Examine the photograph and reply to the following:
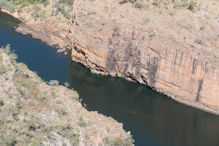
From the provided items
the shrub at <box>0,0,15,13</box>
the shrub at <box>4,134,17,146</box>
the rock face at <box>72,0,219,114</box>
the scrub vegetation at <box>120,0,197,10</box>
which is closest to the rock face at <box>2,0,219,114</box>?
the rock face at <box>72,0,219,114</box>

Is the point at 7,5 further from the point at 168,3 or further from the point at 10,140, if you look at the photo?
the point at 10,140

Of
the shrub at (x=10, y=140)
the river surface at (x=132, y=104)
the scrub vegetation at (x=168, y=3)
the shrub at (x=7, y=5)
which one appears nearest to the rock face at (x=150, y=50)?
the scrub vegetation at (x=168, y=3)

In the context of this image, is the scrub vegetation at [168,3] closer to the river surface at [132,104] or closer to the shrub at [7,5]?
the river surface at [132,104]

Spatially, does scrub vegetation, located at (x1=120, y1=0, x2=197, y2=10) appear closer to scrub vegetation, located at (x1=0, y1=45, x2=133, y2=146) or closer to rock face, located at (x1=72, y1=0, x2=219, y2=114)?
rock face, located at (x1=72, y1=0, x2=219, y2=114)

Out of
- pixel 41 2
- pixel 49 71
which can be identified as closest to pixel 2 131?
pixel 49 71

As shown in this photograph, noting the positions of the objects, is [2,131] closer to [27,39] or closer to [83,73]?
[83,73]

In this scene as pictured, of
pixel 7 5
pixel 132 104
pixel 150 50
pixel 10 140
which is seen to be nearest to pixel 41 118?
pixel 10 140
